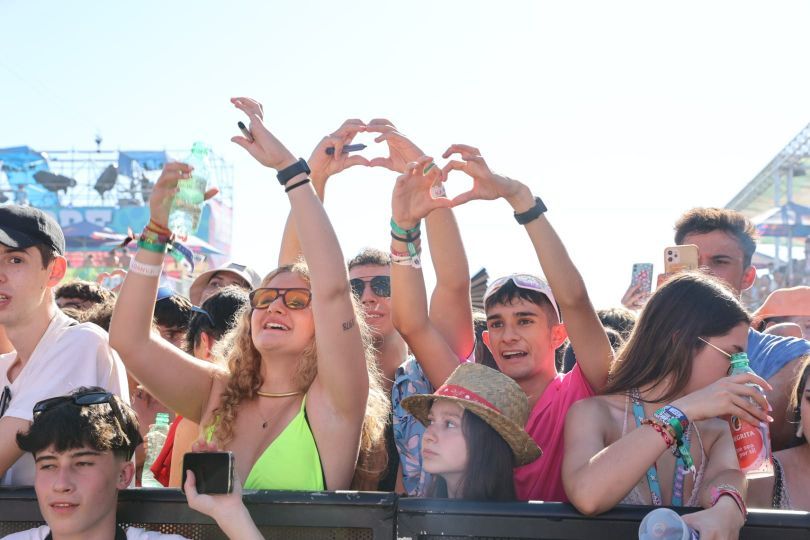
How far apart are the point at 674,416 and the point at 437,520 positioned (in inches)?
26.6

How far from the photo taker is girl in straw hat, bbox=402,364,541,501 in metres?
2.57

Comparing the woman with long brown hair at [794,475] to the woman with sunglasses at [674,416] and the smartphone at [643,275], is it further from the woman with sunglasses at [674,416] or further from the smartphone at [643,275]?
the smartphone at [643,275]

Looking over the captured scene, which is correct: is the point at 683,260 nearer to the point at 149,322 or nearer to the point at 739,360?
the point at 739,360

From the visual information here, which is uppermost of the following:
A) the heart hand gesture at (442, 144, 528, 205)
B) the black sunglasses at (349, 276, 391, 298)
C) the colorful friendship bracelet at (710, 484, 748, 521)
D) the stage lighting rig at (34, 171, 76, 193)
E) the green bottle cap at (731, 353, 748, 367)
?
the stage lighting rig at (34, 171, 76, 193)

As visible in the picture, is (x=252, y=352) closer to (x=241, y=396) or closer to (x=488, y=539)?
(x=241, y=396)

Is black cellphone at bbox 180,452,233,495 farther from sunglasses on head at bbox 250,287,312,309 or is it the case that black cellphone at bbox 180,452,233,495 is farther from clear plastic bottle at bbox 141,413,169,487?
clear plastic bottle at bbox 141,413,169,487

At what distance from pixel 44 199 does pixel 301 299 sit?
41.4 metres

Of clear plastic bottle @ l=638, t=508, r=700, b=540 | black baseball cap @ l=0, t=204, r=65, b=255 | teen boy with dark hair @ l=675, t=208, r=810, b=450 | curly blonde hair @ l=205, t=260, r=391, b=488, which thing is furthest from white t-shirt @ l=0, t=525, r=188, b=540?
teen boy with dark hair @ l=675, t=208, r=810, b=450

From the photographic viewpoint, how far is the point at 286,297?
2961mm

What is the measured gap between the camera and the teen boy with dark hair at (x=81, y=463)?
2.35m

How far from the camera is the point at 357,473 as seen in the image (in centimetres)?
283

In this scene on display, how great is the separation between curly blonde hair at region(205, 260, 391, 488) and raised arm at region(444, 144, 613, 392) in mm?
615

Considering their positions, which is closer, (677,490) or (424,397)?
(677,490)

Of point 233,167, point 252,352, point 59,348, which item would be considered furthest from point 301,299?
point 233,167
